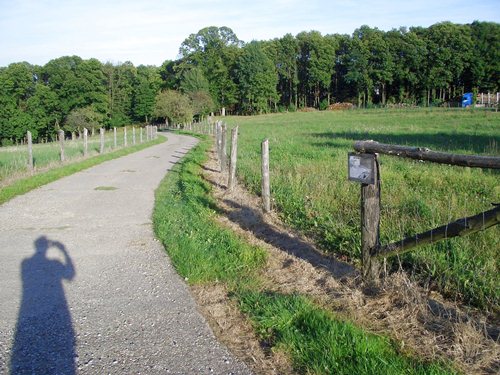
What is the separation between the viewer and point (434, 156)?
160 inches

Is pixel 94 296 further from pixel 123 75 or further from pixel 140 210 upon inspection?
pixel 123 75

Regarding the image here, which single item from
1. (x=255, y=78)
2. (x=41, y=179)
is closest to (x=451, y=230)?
(x=41, y=179)

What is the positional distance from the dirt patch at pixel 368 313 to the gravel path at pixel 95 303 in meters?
0.23

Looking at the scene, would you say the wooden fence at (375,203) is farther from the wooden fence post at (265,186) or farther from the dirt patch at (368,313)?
the wooden fence post at (265,186)

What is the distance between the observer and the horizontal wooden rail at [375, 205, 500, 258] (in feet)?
11.3

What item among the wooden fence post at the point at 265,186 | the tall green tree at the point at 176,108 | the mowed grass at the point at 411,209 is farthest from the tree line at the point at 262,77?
the wooden fence post at the point at 265,186

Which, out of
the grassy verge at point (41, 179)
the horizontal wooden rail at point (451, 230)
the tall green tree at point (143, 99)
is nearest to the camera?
the horizontal wooden rail at point (451, 230)

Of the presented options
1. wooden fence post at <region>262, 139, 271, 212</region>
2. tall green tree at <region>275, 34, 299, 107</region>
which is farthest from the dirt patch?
tall green tree at <region>275, 34, 299, 107</region>

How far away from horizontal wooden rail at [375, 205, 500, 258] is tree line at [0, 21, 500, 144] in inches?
2733

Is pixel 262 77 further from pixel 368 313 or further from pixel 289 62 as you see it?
pixel 368 313

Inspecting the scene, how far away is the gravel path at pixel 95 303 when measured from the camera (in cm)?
349

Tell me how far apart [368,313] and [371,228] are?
0.95 metres

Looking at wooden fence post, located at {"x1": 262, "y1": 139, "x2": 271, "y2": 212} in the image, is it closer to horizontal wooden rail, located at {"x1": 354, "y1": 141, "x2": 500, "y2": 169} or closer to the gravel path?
the gravel path

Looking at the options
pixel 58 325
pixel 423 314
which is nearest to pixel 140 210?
pixel 58 325
